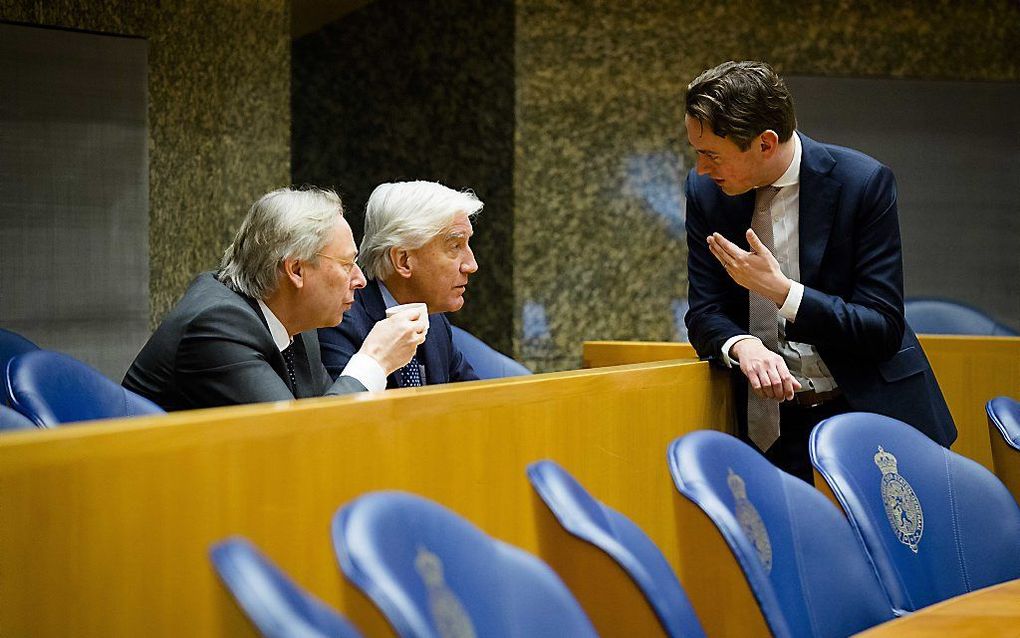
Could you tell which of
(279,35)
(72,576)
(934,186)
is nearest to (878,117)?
(934,186)

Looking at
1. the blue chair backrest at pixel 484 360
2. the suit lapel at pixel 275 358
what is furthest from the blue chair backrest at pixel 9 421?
the blue chair backrest at pixel 484 360

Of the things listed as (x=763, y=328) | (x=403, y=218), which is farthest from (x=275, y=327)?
(x=763, y=328)

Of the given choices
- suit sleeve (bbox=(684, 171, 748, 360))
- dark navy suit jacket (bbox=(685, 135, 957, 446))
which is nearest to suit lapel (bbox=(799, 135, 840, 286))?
dark navy suit jacket (bbox=(685, 135, 957, 446))

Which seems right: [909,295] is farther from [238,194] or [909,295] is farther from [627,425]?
[627,425]

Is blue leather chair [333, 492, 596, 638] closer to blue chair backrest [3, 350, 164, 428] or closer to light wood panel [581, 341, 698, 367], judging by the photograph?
blue chair backrest [3, 350, 164, 428]

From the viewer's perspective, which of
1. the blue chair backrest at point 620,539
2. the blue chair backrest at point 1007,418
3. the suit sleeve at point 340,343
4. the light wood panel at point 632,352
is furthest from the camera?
the light wood panel at point 632,352

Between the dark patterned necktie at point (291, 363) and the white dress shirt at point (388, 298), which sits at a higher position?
the white dress shirt at point (388, 298)

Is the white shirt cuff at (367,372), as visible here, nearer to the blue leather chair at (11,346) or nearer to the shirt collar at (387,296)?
the shirt collar at (387,296)

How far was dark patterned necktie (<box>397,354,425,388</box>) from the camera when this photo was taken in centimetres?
302

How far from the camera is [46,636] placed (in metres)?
1.23

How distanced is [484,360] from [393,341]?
110 cm

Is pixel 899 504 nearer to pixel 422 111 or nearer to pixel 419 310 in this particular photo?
pixel 419 310

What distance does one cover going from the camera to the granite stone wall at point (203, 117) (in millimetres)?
5469

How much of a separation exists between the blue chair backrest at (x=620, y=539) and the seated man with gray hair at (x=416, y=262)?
145cm
